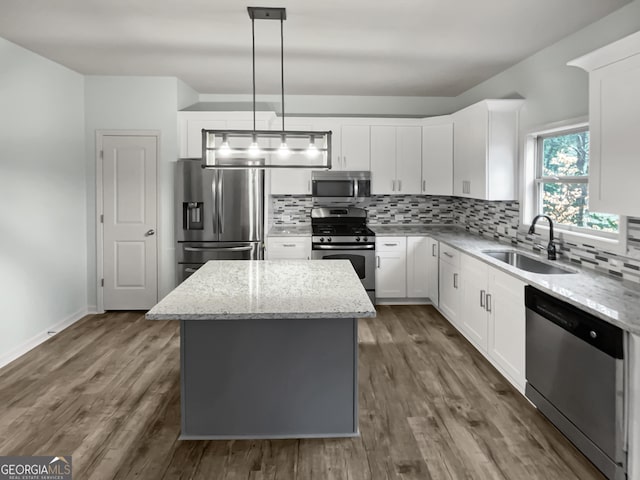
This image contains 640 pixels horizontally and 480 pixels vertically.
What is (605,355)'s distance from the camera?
7.47ft

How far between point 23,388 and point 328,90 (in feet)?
14.2

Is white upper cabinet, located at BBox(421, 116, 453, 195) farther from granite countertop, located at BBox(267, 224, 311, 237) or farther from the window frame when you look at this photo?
granite countertop, located at BBox(267, 224, 311, 237)

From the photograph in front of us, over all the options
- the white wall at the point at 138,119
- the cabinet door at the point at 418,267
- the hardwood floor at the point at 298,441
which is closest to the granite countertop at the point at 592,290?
the hardwood floor at the point at 298,441

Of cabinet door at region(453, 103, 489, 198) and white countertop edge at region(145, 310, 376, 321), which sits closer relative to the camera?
white countertop edge at region(145, 310, 376, 321)

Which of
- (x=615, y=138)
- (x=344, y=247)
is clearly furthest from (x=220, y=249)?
(x=615, y=138)

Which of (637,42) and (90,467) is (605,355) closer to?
(637,42)

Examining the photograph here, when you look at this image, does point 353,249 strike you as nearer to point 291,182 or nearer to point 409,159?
point 291,182

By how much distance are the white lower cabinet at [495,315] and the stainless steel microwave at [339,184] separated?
190 centimetres

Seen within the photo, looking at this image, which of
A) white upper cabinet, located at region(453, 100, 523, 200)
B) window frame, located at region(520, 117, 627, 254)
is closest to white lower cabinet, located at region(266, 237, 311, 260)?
white upper cabinet, located at region(453, 100, 523, 200)

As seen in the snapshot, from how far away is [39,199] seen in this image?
4.42m

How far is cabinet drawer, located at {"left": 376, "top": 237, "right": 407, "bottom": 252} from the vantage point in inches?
224

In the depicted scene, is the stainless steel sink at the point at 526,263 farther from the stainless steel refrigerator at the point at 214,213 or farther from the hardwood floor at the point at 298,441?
the stainless steel refrigerator at the point at 214,213

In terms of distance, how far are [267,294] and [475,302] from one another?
2.20m

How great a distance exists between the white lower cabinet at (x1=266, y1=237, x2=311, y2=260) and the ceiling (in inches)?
70.1
